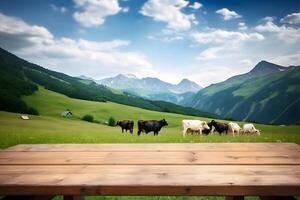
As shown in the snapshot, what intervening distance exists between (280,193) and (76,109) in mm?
97567

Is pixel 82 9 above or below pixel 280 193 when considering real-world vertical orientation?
above

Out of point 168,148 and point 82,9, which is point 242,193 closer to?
point 168,148

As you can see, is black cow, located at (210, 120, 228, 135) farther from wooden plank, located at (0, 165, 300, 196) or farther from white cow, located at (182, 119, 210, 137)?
wooden plank, located at (0, 165, 300, 196)

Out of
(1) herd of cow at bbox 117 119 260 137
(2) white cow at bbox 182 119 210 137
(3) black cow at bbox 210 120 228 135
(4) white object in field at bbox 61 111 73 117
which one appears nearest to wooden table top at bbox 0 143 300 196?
(1) herd of cow at bbox 117 119 260 137

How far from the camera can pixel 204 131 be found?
30.6 meters

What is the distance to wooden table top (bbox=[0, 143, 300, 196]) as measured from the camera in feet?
5.86

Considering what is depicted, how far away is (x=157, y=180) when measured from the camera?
189cm

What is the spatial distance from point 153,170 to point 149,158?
42 cm

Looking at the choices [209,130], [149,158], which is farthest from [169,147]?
[209,130]

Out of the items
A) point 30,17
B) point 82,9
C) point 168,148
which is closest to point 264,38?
point 82,9

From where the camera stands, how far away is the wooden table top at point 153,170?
1786mm

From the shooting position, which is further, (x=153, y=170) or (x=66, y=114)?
(x=66, y=114)

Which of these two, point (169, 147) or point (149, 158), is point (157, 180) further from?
point (169, 147)

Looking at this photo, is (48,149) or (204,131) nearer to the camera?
(48,149)
